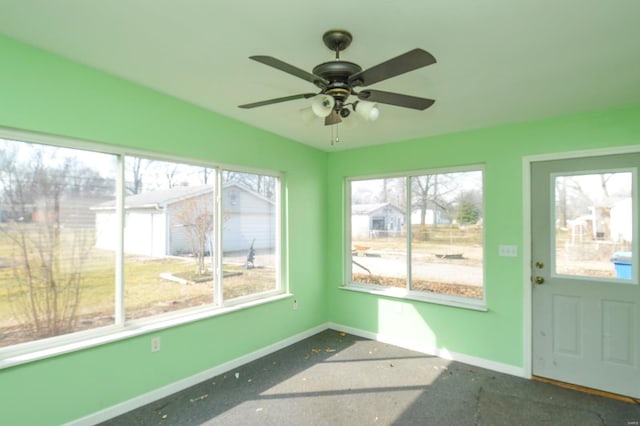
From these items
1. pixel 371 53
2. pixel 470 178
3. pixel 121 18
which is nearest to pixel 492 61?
pixel 371 53

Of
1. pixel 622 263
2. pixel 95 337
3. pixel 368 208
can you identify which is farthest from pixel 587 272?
pixel 95 337

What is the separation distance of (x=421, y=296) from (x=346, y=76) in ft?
9.58

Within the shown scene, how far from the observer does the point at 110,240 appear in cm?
256

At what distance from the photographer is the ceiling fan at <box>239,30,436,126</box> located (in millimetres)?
1433

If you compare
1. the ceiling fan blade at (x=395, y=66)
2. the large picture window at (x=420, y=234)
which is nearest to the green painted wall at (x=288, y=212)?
the large picture window at (x=420, y=234)

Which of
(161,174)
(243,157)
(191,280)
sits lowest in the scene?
(191,280)

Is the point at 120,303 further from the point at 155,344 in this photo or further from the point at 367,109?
the point at 367,109

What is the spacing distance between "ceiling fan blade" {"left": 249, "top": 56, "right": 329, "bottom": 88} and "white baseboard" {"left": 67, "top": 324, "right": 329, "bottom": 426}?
272cm

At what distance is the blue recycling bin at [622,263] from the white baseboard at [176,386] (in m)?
3.32

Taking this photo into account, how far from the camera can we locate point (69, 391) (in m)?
2.24

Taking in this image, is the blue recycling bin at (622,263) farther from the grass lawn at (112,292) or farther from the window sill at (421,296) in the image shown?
the grass lawn at (112,292)

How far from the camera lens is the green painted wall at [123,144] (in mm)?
2070

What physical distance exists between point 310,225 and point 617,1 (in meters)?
3.41

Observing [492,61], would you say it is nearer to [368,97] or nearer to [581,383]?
[368,97]
